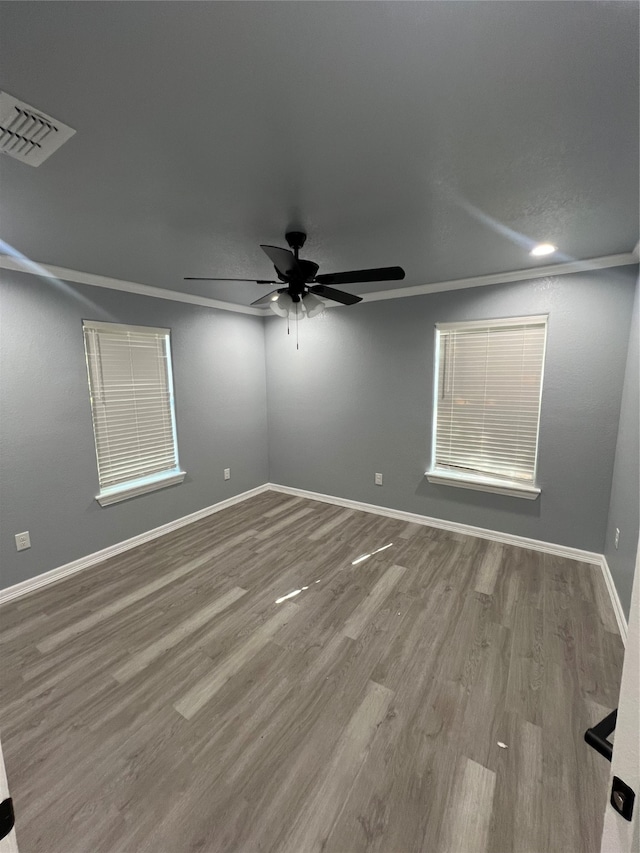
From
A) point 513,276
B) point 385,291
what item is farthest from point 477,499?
point 385,291

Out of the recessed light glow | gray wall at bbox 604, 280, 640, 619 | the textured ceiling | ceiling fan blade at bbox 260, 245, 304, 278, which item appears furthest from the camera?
the recessed light glow

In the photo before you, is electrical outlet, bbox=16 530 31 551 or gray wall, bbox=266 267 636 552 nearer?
electrical outlet, bbox=16 530 31 551

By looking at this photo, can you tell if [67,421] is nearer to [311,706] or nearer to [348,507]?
[311,706]

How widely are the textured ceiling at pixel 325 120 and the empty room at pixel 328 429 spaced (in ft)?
0.04

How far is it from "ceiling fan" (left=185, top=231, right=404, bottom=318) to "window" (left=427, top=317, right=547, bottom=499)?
4.83ft

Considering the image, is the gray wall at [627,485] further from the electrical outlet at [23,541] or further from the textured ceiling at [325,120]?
the electrical outlet at [23,541]

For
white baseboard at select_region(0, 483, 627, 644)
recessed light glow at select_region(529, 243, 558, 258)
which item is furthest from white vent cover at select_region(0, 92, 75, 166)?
white baseboard at select_region(0, 483, 627, 644)

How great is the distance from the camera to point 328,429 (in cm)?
418

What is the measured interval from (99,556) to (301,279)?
289 cm

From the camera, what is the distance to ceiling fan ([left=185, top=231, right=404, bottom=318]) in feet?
6.40

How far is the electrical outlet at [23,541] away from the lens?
2.56m

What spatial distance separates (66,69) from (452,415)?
11.0 ft

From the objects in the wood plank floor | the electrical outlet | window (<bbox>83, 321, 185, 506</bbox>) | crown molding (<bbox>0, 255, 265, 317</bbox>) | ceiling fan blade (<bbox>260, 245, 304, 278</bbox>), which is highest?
crown molding (<bbox>0, 255, 265, 317</bbox>)

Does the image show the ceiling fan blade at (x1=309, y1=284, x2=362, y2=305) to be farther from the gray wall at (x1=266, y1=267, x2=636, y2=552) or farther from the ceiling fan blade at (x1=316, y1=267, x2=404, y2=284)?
the gray wall at (x1=266, y1=267, x2=636, y2=552)
